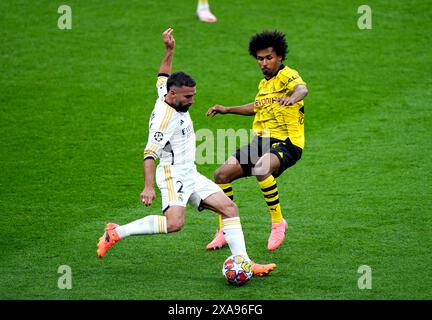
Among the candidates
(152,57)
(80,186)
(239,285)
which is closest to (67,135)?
(80,186)

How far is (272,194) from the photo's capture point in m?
8.55

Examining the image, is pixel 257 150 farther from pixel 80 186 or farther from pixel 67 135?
pixel 67 135

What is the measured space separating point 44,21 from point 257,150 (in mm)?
8377

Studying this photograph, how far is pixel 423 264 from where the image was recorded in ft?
25.6

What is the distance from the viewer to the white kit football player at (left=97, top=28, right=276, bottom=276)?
7496mm

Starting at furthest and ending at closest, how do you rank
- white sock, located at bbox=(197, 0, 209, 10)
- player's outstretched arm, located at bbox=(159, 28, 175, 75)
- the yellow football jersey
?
white sock, located at bbox=(197, 0, 209, 10) → the yellow football jersey → player's outstretched arm, located at bbox=(159, 28, 175, 75)

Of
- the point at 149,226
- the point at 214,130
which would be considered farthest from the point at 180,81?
the point at 214,130

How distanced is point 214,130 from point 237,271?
17.2 feet

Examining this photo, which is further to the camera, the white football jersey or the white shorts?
the white shorts

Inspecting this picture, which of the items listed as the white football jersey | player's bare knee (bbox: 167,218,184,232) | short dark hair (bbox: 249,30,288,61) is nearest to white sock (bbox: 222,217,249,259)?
player's bare knee (bbox: 167,218,184,232)

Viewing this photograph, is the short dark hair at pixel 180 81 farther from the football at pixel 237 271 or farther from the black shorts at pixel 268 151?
the football at pixel 237 271

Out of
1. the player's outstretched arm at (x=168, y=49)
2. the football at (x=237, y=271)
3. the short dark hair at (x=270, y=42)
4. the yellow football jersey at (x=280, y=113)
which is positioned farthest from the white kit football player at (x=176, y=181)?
the short dark hair at (x=270, y=42)

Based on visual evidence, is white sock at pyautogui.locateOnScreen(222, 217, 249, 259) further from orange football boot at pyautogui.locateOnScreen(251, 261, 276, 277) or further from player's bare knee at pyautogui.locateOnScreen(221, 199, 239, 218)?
orange football boot at pyautogui.locateOnScreen(251, 261, 276, 277)

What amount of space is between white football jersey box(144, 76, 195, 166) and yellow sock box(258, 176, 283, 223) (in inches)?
42.6
